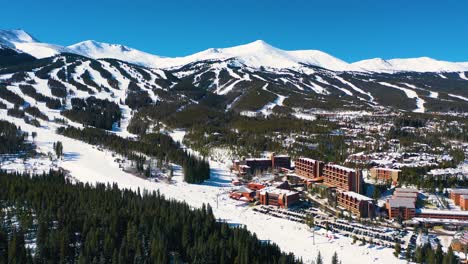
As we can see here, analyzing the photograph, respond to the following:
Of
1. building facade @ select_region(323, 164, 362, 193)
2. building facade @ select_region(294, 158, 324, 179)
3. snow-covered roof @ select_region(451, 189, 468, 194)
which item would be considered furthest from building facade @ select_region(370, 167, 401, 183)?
snow-covered roof @ select_region(451, 189, 468, 194)

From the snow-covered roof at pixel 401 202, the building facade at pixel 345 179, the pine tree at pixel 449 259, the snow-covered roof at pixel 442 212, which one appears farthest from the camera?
the building facade at pixel 345 179

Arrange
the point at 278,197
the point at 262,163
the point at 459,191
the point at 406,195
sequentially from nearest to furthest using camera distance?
1. the point at 406,195
2. the point at 459,191
3. the point at 278,197
4. the point at 262,163

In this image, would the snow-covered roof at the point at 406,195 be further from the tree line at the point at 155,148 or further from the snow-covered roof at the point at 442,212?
the tree line at the point at 155,148

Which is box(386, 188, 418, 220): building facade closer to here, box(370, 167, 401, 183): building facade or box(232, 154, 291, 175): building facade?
box(370, 167, 401, 183): building facade

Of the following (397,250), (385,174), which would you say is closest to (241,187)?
(385,174)

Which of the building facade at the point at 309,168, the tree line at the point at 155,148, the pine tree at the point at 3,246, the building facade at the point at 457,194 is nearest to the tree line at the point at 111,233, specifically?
the pine tree at the point at 3,246

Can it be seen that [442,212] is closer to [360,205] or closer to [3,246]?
[360,205]
